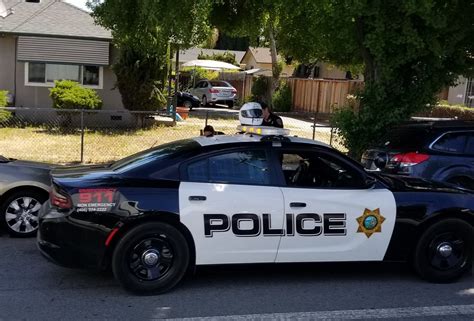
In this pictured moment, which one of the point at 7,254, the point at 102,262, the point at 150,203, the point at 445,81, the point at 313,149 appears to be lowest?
the point at 7,254

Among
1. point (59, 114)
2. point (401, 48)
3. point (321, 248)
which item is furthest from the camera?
point (59, 114)

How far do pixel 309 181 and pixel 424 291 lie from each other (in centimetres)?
152

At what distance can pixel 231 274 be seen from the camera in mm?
5535

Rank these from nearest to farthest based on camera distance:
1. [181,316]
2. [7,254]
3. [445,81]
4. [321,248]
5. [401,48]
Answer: [181,316] → [321,248] → [7,254] → [401,48] → [445,81]

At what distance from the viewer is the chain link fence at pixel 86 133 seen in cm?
1272

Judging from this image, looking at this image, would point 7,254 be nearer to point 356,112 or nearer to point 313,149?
point 313,149

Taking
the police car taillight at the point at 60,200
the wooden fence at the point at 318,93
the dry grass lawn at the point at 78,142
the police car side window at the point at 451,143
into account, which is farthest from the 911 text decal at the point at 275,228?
the wooden fence at the point at 318,93

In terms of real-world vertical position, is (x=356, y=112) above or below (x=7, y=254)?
above

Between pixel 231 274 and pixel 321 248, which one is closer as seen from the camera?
pixel 321 248

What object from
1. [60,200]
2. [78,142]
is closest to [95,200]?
[60,200]

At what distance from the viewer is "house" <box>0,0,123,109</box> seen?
17.7 m

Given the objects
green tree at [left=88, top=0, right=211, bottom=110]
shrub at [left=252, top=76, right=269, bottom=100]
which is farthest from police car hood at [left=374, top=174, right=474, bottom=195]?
shrub at [left=252, top=76, right=269, bottom=100]

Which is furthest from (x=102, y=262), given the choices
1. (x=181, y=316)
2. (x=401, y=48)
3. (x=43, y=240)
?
(x=401, y=48)

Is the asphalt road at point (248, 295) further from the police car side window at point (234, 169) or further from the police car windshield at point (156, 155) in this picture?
the police car windshield at point (156, 155)
